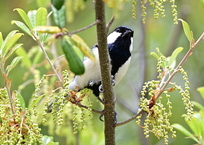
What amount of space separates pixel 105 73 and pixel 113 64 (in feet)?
2.29

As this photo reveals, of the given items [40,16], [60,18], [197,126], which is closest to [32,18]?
[40,16]

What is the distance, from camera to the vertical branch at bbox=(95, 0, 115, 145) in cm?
102

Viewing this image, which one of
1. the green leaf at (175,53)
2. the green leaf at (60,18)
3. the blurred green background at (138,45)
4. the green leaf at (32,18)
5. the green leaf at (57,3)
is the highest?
the green leaf at (57,3)

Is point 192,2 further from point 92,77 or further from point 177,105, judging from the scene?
point 92,77

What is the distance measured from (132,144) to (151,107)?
5.68 ft

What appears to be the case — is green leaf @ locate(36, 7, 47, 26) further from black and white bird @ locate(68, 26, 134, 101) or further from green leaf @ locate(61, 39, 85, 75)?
black and white bird @ locate(68, 26, 134, 101)

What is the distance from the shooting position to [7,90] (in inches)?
46.8

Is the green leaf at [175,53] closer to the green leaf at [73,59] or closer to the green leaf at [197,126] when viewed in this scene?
the green leaf at [197,126]

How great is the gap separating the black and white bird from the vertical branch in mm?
523

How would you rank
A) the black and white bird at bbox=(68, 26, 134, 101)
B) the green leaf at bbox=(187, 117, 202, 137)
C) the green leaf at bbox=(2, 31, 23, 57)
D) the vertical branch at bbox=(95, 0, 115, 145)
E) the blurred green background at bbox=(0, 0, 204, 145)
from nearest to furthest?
the vertical branch at bbox=(95, 0, 115, 145) → the green leaf at bbox=(2, 31, 23, 57) → the green leaf at bbox=(187, 117, 202, 137) → the black and white bird at bbox=(68, 26, 134, 101) → the blurred green background at bbox=(0, 0, 204, 145)

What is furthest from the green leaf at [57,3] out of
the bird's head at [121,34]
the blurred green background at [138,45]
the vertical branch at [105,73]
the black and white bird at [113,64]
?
the blurred green background at [138,45]

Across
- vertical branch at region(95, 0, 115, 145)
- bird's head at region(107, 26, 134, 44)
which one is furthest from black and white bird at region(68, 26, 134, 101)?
vertical branch at region(95, 0, 115, 145)

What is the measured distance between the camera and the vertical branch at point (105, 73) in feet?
3.34

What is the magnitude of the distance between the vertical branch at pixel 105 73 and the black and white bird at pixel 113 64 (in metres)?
0.52
